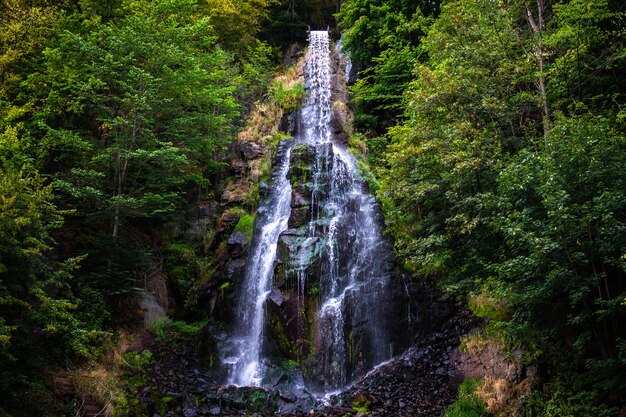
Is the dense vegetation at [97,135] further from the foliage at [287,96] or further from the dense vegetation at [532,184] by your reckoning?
the dense vegetation at [532,184]

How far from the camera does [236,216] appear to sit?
1912cm

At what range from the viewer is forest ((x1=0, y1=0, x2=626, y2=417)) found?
8.56m

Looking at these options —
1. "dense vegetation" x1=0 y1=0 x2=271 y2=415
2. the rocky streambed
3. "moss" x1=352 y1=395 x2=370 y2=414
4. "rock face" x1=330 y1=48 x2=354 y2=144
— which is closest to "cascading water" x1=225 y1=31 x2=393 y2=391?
the rocky streambed

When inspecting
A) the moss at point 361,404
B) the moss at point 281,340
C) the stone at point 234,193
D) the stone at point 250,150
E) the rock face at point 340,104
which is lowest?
the moss at point 361,404

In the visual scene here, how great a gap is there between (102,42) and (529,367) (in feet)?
55.3

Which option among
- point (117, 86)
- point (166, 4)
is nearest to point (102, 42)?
point (117, 86)

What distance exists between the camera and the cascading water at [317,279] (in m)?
14.3

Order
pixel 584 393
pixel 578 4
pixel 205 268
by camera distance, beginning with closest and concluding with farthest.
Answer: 1. pixel 584 393
2. pixel 578 4
3. pixel 205 268

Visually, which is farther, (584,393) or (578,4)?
(578,4)

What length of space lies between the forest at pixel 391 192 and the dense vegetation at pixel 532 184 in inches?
2.2

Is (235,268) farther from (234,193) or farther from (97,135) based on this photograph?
(97,135)

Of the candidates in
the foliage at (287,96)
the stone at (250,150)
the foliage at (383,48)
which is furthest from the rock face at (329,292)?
the foliage at (287,96)

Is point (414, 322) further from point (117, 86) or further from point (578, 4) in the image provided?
point (117, 86)

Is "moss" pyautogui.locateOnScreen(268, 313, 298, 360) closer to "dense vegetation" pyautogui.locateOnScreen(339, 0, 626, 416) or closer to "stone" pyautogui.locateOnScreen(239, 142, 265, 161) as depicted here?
"dense vegetation" pyautogui.locateOnScreen(339, 0, 626, 416)
